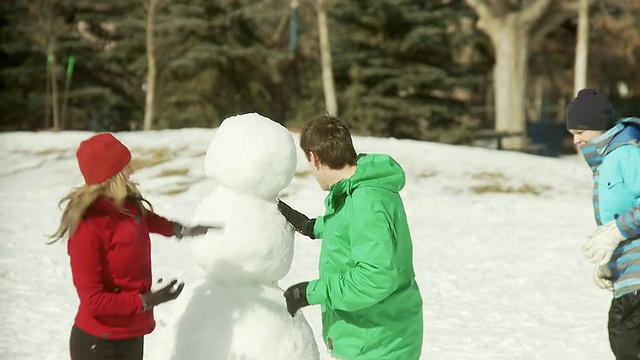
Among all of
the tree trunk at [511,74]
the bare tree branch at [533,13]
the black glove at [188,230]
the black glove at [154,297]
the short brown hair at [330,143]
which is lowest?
the tree trunk at [511,74]

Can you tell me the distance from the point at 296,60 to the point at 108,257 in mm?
25545

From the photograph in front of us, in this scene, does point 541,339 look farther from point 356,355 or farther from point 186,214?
point 186,214

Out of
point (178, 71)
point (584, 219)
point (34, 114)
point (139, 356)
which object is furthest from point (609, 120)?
point (34, 114)

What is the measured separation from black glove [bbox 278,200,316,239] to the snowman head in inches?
3.2

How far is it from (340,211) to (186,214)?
8.84 meters

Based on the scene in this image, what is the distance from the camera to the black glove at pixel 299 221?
3465 mm

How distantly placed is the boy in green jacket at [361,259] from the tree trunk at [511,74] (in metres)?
20.1

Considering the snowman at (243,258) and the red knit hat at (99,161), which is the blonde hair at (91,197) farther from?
the snowman at (243,258)

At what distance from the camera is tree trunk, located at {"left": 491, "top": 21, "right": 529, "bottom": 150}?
22.7 meters

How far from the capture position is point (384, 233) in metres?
2.83

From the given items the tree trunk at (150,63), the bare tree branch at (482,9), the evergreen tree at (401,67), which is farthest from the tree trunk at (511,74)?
the tree trunk at (150,63)

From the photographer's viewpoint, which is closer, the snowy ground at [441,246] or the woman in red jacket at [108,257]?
the woman in red jacket at [108,257]

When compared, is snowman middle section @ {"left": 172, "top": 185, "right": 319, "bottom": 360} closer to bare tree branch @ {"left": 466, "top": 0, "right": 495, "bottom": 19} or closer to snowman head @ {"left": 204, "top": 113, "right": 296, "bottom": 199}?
snowman head @ {"left": 204, "top": 113, "right": 296, "bottom": 199}

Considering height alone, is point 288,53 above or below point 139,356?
below
